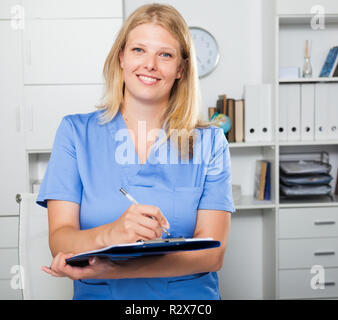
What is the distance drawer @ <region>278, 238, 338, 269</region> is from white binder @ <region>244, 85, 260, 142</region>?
0.65 metres

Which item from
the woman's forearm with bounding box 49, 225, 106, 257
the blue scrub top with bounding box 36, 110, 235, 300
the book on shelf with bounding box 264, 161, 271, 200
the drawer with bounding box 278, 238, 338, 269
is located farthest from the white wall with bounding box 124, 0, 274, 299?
the woman's forearm with bounding box 49, 225, 106, 257

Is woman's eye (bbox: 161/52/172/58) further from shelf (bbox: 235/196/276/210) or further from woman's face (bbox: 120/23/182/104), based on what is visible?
shelf (bbox: 235/196/276/210)

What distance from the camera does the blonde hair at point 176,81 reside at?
1168 mm

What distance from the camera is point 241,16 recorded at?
2.56m

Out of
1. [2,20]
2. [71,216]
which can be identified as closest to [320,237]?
[71,216]

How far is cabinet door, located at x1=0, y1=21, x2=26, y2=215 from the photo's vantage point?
2.19m

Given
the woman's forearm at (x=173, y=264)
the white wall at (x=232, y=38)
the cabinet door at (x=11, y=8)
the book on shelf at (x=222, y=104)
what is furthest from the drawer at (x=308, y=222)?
the cabinet door at (x=11, y=8)

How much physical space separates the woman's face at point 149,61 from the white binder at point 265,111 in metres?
1.28

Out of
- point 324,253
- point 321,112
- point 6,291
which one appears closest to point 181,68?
point 321,112

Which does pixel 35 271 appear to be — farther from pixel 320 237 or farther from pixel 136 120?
pixel 320 237

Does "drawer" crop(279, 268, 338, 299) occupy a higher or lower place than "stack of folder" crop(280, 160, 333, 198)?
lower

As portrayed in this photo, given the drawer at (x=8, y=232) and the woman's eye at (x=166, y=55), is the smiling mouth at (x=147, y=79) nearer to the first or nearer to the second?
the woman's eye at (x=166, y=55)

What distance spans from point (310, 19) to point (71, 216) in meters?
2.00
